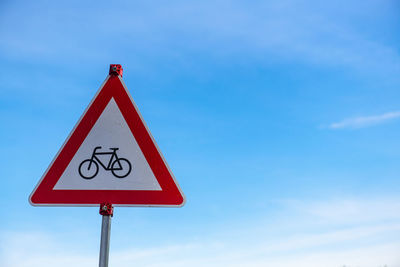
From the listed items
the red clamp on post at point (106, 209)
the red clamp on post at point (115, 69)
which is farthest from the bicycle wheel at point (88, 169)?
the red clamp on post at point (115, 69)

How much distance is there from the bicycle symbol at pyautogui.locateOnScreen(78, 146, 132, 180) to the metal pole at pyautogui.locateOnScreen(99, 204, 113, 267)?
0.61 ft

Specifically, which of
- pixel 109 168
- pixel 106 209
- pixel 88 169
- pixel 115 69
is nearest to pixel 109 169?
pixel 109 168

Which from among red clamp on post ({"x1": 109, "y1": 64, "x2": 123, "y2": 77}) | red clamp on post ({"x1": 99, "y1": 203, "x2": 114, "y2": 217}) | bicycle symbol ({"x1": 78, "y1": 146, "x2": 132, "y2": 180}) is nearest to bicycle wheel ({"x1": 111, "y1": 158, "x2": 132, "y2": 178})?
bicycle symbol ({"x1": 78, "y1": 146, "x2": 132, "y2": 180})

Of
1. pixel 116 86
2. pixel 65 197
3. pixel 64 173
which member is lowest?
pixel 65 197

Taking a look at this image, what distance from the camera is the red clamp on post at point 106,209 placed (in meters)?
1.85

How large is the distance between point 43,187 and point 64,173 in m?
0.13

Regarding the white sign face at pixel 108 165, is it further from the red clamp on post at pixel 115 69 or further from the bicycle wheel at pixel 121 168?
the red clamp on post at pixel 115 69

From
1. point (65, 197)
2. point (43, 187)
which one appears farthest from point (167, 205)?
point (43, 187)

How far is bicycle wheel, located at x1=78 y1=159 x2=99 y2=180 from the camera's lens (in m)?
1.99

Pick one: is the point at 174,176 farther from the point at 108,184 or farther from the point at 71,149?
the point at 71,149

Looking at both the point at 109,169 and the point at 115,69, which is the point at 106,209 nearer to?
the point at 109,169

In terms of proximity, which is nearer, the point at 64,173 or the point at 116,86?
the point at 64,173

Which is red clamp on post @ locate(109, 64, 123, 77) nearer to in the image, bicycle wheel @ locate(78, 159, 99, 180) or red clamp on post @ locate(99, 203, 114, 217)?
bicycle wheel @ locate(78, 159, 99, 180)

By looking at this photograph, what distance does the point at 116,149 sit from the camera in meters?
2.04
